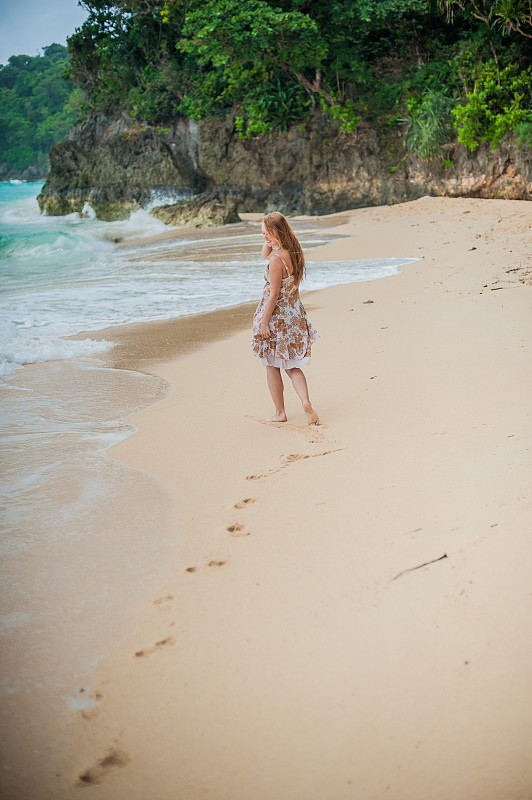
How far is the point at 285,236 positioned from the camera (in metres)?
3.60

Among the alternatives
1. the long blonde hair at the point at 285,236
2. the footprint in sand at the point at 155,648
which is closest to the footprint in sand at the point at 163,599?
the footprint in sand at the point at 155,648

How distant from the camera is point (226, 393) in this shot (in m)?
4.37

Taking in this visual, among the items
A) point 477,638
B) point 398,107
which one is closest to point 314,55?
point 398,107

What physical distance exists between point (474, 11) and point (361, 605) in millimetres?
17038

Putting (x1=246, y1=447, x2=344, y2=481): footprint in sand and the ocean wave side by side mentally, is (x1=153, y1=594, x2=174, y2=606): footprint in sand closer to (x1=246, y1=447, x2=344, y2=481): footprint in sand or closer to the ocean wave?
(x1=246, y1=447, x2=344, y2=481): footprint in sand

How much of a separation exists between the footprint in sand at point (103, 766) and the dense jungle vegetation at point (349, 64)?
15.6 m

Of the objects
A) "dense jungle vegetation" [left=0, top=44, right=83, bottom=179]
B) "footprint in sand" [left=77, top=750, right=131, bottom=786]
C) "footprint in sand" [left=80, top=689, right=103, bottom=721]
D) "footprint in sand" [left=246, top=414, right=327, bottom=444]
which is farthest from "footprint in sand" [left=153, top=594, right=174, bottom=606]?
"dense jungle vegetation" [left=0, top=44, right=83, bottom=179]

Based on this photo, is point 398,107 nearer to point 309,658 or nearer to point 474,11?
point 474,11

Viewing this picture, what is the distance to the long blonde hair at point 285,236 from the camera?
3580 mm

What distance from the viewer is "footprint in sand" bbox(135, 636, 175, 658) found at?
187cm

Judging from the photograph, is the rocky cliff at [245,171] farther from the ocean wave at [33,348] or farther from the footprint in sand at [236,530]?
the footprint in sand at [236,530]

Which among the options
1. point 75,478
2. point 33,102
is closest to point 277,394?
point 75,478

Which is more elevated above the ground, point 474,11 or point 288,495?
point 474,11

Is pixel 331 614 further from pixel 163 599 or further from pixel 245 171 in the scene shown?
pixel 245 171
